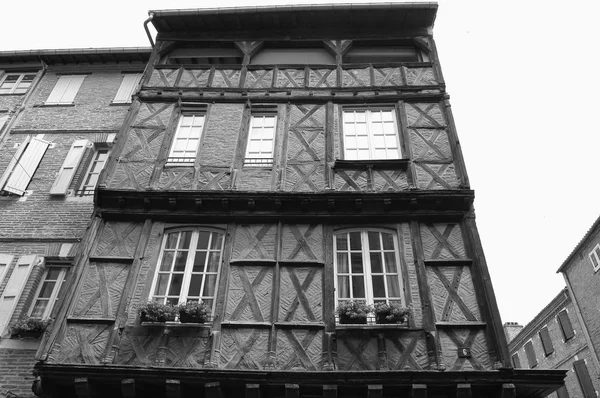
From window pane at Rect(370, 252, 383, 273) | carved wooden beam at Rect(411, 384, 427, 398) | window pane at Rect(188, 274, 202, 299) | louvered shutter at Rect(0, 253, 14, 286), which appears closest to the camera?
carved wooden beam at Rect(411, 384, 427, 398)

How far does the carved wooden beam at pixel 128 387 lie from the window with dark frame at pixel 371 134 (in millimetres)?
5626

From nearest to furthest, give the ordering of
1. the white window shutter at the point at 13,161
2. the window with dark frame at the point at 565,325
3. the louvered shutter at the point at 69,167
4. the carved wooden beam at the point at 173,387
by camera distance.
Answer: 1. the carved wooden beam at the point at 173,387
2. the louvered shutter at the point at 69,167
3. the white window shutter at the point at 13,161
4. the window with dark frame at the point at 565,325

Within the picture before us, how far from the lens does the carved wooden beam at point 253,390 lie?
657cm

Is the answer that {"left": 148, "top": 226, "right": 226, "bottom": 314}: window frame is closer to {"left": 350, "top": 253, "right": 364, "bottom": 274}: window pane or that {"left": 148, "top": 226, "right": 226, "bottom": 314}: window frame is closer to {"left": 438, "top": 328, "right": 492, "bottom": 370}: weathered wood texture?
{"left": 350, "top": 253, "right": 364, "bottom": 274}: window pane

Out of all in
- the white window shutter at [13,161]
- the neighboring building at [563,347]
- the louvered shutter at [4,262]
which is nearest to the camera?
the louvered shutter at [4,262]

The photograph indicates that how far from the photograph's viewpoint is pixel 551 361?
21.0 m

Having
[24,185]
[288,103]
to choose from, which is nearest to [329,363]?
[288,103]

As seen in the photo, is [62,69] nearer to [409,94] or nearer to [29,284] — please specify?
[29,284]

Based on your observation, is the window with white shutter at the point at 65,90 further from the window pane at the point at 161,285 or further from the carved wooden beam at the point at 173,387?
the carved wooden beam at the point at 173,387

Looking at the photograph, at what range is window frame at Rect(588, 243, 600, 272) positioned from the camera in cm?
1761

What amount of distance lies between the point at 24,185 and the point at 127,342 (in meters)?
5.29

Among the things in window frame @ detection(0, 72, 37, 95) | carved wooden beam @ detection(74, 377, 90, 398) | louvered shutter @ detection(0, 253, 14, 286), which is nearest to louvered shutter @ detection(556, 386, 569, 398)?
carved wooden beam @ detection(74, 377, 90, 398)

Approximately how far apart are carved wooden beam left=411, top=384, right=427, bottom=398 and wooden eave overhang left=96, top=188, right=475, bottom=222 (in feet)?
9.94

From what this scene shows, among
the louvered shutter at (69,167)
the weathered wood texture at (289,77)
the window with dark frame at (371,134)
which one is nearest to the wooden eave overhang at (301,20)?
the weathered wood texture at (289,77)
